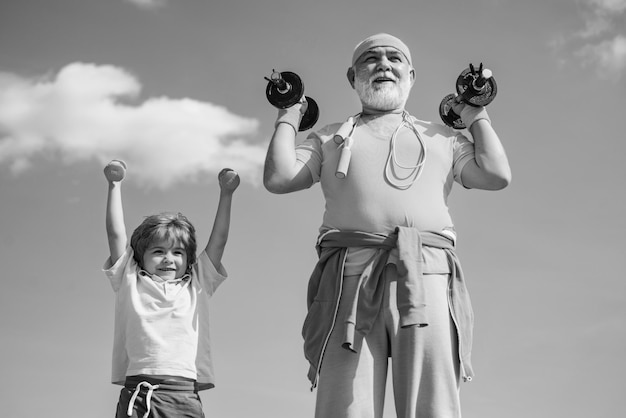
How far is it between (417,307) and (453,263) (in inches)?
16.8

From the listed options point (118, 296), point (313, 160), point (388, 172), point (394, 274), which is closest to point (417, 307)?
point (394, 274)

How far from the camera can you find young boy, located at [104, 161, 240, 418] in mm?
4453

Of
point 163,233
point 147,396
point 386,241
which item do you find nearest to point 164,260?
point 163,233

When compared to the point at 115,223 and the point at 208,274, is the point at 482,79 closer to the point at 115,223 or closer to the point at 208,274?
the point at 208,274

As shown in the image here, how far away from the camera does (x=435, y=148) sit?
4.38 m

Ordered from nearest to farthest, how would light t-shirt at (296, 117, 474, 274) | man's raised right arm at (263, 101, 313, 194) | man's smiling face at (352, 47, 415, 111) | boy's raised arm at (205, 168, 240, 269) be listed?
light t-shirt at (296, 117, 474, 274) → man's raised right arm at (263, 101, 313, 194) → man's smiling face at (352, 47, 415, 111) → boy's raised arm at (205, 168, 240, 269)

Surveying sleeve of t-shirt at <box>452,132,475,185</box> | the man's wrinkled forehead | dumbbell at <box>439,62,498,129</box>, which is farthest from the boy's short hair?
dumbbell at <box>439,62,498,129</box>

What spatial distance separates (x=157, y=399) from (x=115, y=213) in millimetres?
1154

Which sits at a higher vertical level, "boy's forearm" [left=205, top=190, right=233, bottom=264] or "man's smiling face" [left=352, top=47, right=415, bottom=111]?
"man's smiling face" [left=352, top=47, right=415, bottom=111]

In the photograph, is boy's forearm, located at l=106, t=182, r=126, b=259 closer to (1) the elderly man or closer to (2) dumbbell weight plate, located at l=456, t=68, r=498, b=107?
(1) the elderly man

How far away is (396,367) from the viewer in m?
3.91

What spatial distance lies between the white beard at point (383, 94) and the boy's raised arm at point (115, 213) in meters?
1.57

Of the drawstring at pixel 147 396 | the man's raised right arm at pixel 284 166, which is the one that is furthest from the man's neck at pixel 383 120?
the drawstring at pixel 147 396

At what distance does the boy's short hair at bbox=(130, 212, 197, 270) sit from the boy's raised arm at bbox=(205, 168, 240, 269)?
0.12m
